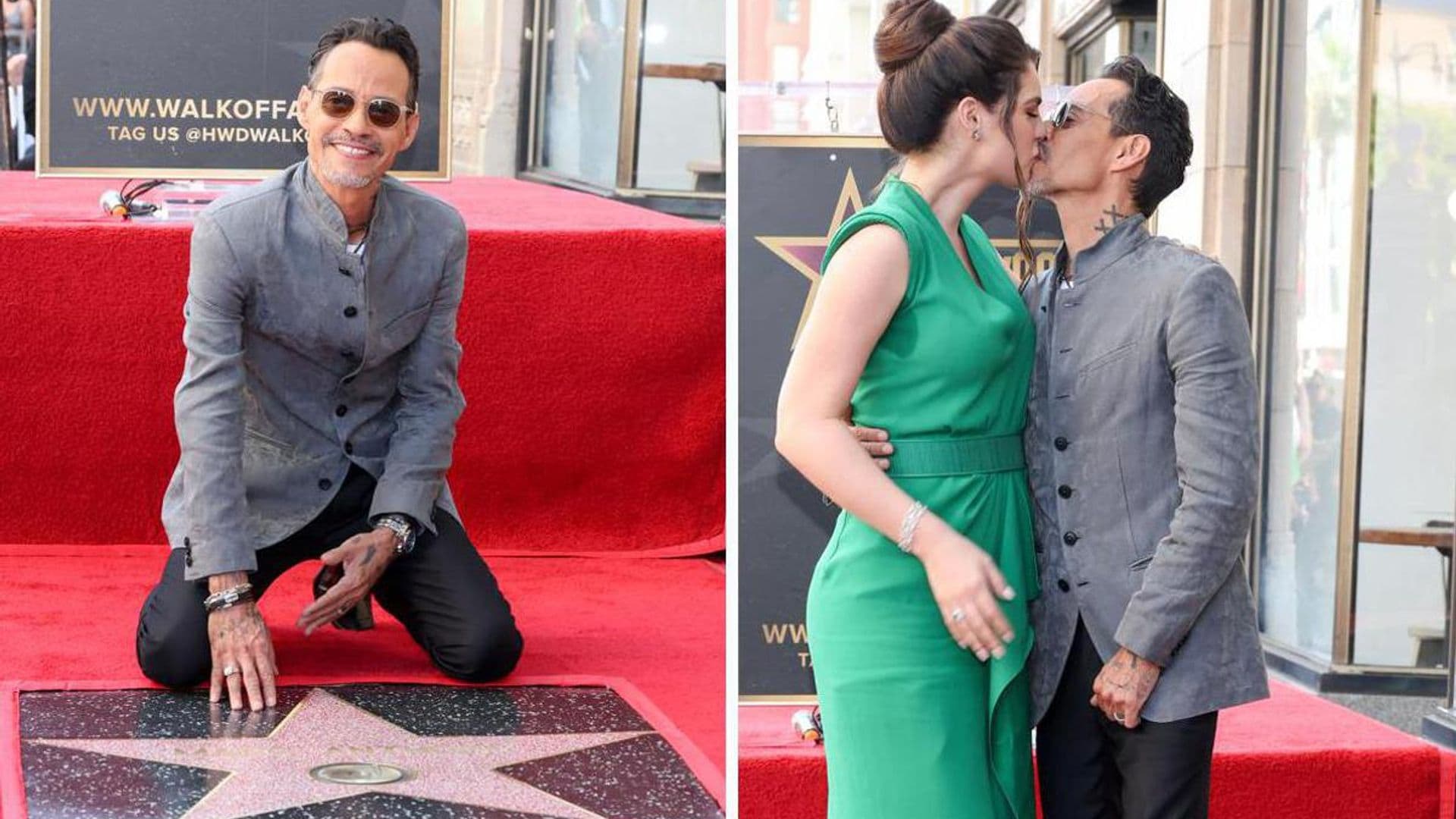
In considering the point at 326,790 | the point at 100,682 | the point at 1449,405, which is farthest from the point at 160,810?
the point at 1449,405

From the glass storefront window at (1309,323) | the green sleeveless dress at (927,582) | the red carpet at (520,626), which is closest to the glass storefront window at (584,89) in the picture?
the glass storefront window at (1309,323)

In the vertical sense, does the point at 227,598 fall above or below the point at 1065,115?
below

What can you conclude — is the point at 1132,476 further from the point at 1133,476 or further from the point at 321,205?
the point at 321,205

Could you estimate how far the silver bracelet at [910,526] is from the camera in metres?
1.81

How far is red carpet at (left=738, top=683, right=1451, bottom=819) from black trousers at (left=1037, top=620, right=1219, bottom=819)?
0.62m

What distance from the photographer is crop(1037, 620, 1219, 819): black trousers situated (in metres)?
1.88

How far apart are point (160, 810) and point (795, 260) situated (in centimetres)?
118

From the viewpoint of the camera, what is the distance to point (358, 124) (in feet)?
10.3

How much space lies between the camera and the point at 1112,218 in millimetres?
1980

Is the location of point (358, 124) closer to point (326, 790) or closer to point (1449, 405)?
point (326, 790)

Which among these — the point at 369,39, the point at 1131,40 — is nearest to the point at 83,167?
the point at 369,39

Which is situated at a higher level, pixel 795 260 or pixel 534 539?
pixel 795 260

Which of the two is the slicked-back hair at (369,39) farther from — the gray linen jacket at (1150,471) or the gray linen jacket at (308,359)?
the gray linen jacket at (1150,471)

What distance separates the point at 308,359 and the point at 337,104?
1.53 feet
